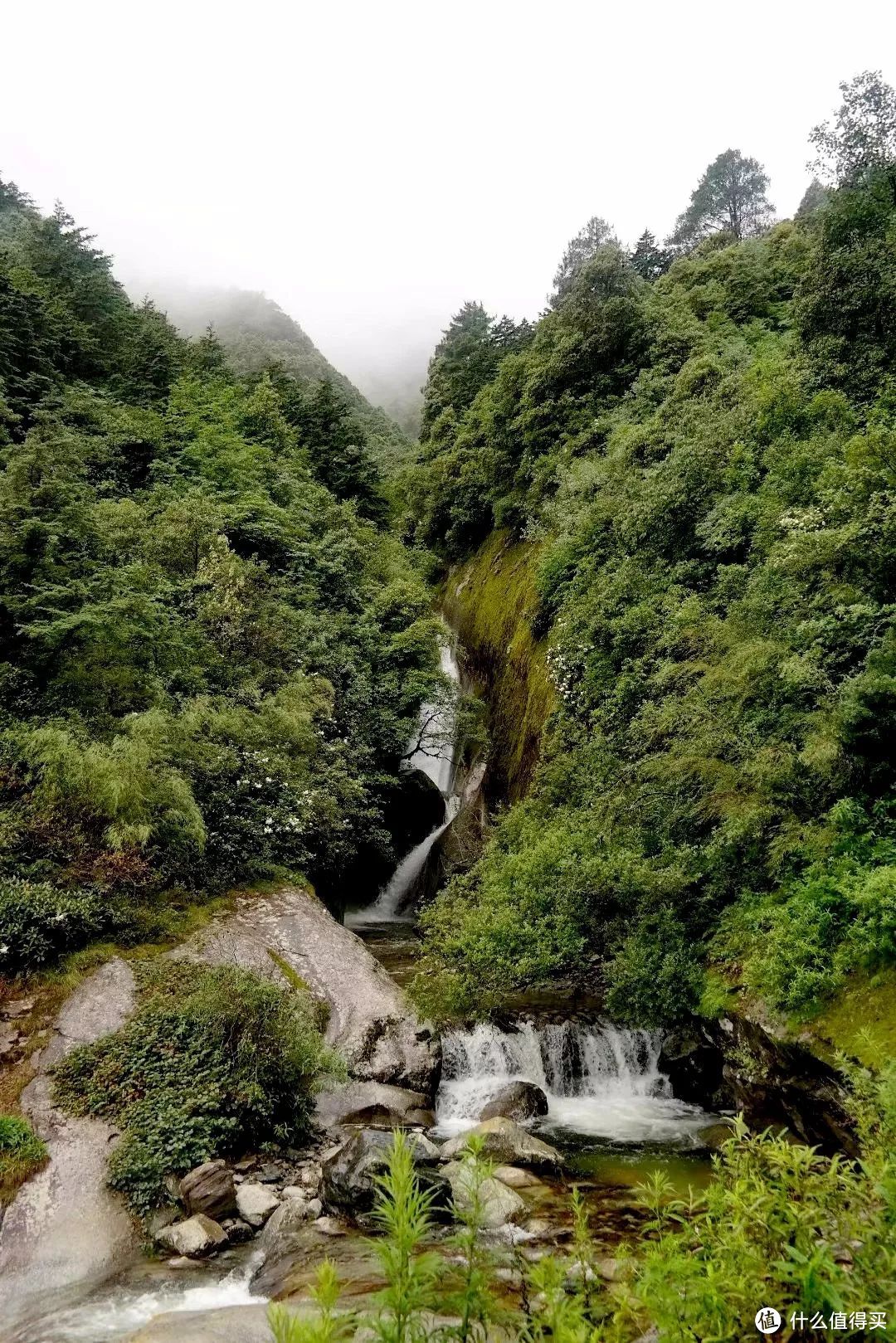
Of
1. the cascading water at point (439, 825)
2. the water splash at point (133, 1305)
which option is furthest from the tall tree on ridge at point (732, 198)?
the water splash at point (133, 1305)

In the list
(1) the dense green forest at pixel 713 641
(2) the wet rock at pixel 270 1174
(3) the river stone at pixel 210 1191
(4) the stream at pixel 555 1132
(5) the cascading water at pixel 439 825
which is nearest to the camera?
→ (4) the stream at pixel 555 1132

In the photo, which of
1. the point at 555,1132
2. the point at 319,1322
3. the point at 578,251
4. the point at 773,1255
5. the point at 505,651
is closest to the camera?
the point at 319,1322

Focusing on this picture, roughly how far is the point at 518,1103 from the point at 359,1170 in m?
3.60

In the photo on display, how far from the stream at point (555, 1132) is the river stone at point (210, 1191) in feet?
1.46

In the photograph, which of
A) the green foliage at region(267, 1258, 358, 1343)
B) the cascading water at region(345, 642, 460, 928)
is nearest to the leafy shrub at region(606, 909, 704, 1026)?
the green foliage at region(267, 1258, 358, 1343)

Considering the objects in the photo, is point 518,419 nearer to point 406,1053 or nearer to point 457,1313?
point 406,1053

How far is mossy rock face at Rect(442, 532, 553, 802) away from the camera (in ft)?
60.8

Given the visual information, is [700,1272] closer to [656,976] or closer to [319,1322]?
[319,1322]

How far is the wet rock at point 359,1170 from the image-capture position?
6.85 m

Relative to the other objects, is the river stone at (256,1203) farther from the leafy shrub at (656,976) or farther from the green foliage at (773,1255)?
the green foliage at (773,1255)

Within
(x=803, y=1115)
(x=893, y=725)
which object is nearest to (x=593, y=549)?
(x=893, y=725)

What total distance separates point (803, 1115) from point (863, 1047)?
1576 millimetres

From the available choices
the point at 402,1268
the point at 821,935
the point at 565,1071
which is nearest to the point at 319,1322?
the point at 402,1268

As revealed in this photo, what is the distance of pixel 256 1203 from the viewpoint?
707 cm
